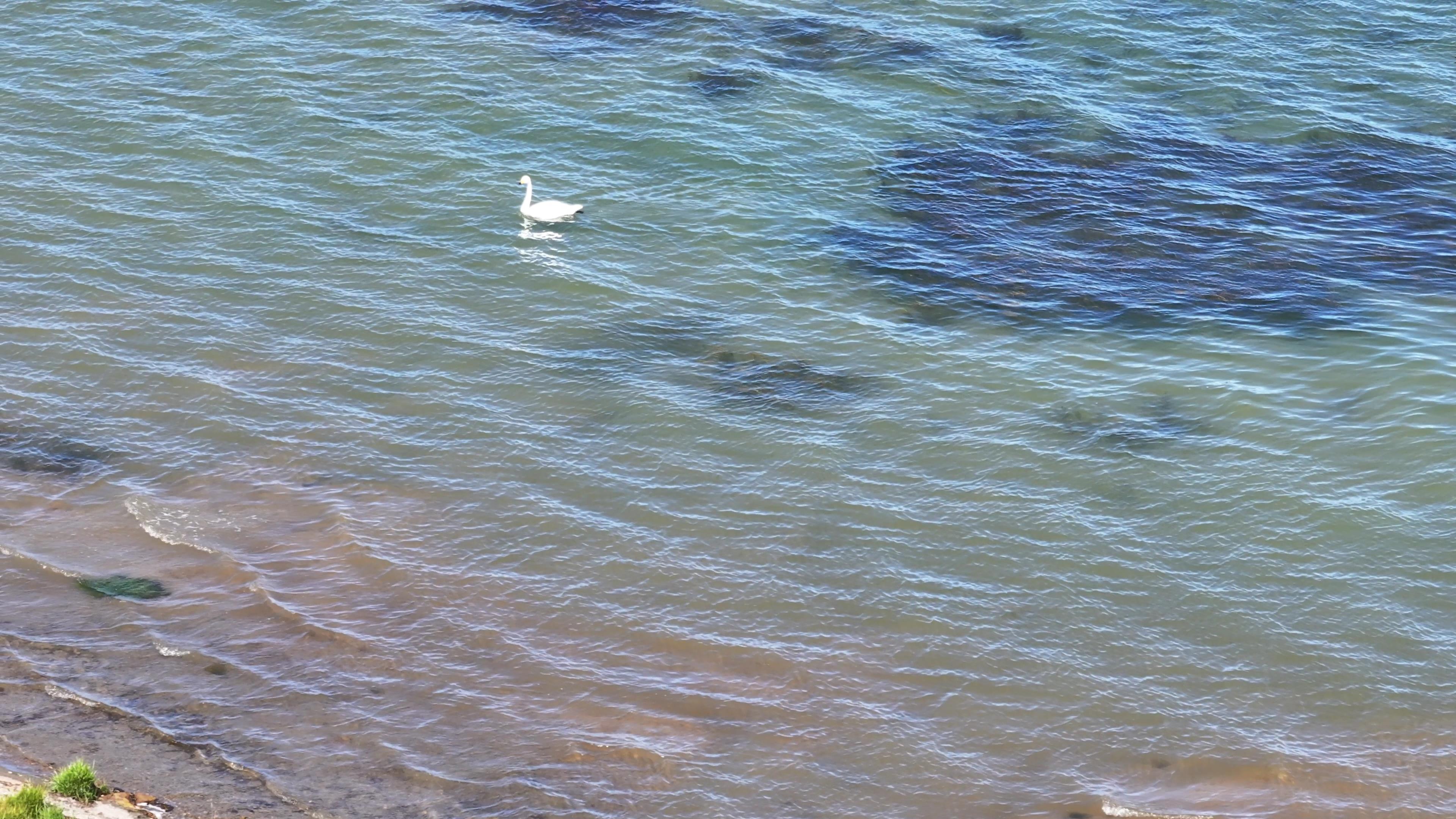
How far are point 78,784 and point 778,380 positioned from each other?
12417 mm

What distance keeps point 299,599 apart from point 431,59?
61.4ft

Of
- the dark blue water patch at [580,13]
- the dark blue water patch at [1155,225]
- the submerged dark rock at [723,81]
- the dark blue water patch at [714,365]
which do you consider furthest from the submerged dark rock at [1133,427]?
the dark blue water patch at [580,13]

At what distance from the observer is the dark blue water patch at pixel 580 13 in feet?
117

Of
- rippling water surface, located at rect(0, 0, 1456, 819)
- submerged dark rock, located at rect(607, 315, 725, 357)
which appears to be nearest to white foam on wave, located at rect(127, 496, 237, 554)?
rippling water surface, located at rect(0, 0, 1456, 819)

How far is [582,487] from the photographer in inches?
819

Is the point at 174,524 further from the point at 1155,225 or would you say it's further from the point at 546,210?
the point at 1155,225

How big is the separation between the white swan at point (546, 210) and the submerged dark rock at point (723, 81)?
6305mm

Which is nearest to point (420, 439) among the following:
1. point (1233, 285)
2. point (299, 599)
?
point (299, 599)

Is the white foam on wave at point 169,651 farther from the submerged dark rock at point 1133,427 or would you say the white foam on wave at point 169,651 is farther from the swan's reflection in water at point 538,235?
the submerged dark rock at point 1133,427

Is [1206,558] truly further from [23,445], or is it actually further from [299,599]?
[23,445]

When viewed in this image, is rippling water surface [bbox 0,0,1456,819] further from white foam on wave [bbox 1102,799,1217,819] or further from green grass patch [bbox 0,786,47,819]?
green grass patch [bbox 0,786,47,819]

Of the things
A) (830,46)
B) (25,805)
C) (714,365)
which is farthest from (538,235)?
(25,805)

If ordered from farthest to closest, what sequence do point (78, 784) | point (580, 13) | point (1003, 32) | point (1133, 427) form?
point (580, 13)
point (1003, 32)
point (1133, 427)
point (78, 784)

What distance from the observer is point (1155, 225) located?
27.2 m
